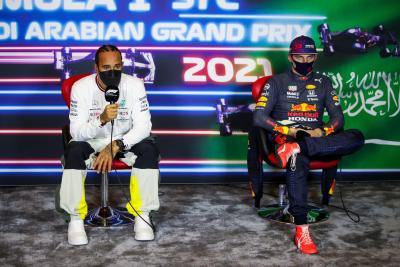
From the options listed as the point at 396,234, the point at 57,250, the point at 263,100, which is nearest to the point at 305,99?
the point at 263,100

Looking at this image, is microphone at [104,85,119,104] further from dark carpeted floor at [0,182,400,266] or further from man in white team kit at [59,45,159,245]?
dark carpeted floor at [0,182,400,266]

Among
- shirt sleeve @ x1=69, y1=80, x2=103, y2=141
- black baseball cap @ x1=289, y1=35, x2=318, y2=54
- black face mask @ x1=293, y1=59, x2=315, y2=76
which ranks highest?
black baseball cap @ x1=289, y1=35, x2=318, y2=54

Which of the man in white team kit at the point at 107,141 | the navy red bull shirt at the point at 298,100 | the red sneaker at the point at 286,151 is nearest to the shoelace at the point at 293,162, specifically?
the red sneaker at the point at 286,151

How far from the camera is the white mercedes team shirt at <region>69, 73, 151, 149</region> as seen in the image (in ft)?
14.0

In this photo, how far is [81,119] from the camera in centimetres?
429

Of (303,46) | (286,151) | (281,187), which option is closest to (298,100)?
(303,46)

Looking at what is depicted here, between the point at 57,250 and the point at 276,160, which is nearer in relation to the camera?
the point at 57,250

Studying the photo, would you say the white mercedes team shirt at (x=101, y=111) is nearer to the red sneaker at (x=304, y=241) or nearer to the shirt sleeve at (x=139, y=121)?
the shirt sleeve at (x=139, y=121)

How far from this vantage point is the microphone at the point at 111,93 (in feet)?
13.5

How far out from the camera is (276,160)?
14.8ft

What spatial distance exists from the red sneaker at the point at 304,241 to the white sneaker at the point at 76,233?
134 cm

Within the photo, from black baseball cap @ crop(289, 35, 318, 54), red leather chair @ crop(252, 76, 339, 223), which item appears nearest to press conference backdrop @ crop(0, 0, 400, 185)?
red leather chair @ crop(252, 76, 339, 223)

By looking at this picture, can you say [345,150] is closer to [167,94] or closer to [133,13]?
[167,94]

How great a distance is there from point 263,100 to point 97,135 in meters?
1.21
